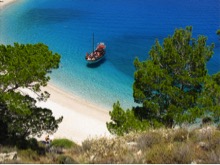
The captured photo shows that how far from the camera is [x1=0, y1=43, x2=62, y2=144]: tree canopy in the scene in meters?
15.9

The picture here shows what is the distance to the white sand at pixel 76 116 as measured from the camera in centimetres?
3042

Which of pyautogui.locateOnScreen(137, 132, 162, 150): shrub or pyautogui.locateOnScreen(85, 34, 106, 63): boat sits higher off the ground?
pyautogui.locateOnScreen(85, 34, 106, 63): boat

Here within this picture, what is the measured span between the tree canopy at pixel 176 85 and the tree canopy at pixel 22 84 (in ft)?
16.6

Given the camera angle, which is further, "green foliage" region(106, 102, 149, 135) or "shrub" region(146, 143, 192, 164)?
"green foliage" region(106, 102, 149, 135)

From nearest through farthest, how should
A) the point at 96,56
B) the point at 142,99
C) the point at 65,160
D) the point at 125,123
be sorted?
the point at 65,160
the point at 125,123
the point at 142,99
the point at 96,56

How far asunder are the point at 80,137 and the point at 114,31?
133ft

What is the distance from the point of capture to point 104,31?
68000 mm

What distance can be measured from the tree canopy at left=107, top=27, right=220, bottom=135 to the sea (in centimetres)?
1807

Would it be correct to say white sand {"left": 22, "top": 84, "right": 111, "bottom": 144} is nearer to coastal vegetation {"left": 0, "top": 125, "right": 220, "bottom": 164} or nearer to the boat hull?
the boat hull

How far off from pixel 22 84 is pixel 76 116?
61.1 feet

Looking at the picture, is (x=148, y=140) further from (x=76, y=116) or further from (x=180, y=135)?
(x=76, y=116)

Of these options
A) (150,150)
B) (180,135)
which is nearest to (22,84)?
(180,135)

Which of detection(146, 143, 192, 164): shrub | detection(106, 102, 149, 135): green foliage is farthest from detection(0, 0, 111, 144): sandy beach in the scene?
detection(146, 143, 192, 164): shrub

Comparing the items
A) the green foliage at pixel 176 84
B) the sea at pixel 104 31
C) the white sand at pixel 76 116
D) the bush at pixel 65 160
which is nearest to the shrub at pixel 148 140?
the bush at pixel 65 160
